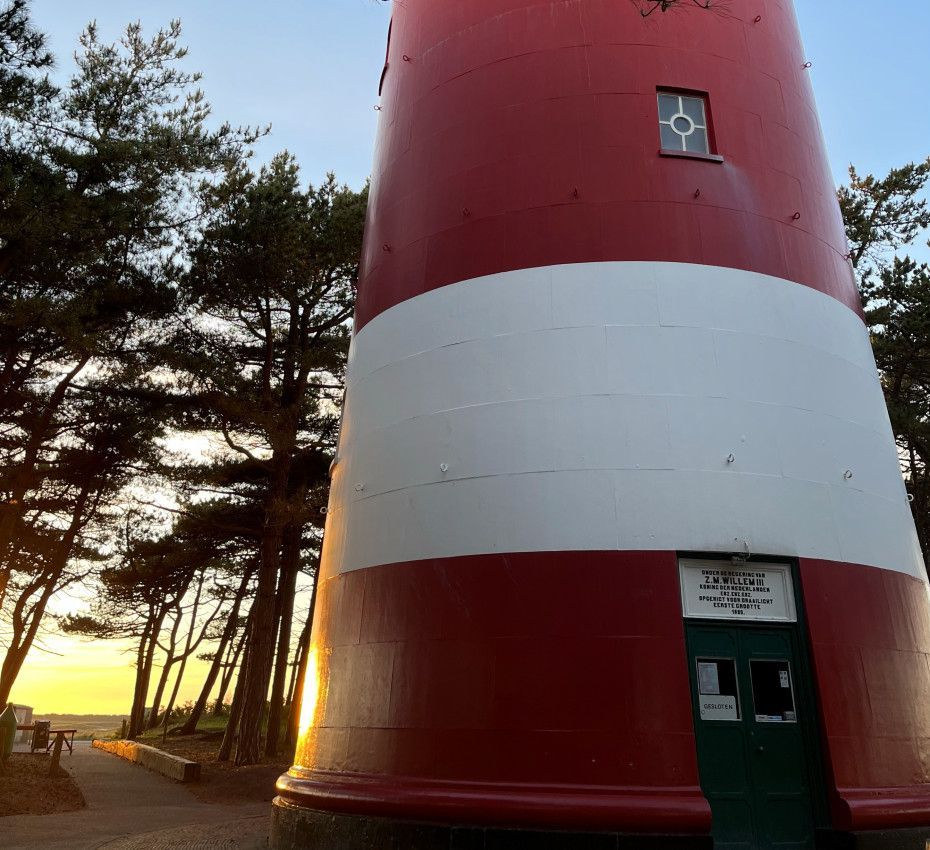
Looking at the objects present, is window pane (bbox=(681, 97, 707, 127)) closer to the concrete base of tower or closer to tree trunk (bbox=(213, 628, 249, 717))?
the concrete base of tower

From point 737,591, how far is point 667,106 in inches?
201

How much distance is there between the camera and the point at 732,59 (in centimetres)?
845

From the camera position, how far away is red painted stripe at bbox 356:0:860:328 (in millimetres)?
7492

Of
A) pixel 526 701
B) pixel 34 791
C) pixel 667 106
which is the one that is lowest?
pixel 34 791

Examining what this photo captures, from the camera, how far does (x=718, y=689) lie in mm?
6152

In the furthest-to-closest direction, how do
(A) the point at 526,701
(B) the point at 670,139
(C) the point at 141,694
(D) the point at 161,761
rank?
(C) the point at 141,694, (D) the point at 161,761, (B) the point at 670,139, (A) the point at 526,701

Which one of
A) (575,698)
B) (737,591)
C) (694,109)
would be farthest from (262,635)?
(694,109)

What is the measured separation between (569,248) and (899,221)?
14.8 meters

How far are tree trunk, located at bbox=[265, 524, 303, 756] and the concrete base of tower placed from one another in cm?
1111

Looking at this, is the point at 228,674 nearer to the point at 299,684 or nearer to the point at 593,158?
the point at 299,684

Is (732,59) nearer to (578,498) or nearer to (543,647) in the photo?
(578,498)

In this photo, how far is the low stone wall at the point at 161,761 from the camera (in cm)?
1616

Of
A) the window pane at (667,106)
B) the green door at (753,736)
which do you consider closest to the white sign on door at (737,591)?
the green door at (753,736)

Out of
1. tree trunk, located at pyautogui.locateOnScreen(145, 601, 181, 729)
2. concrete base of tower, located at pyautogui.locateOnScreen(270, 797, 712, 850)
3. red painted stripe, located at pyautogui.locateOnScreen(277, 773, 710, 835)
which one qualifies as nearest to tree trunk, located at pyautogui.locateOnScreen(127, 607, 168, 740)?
tree trunk, located at pyautogui.locateOnScreen(145, 601, 181, 729)
